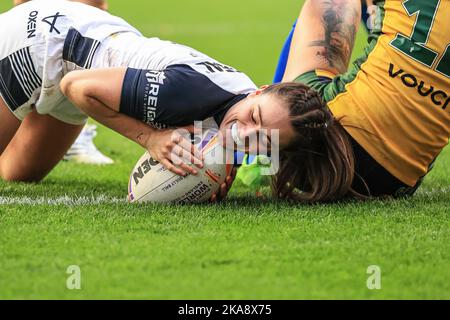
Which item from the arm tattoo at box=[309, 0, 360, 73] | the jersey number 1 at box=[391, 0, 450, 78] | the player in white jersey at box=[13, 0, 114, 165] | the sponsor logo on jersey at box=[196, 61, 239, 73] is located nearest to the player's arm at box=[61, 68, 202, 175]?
the sponsor logo on jersey at box=[196, 61, 239, 73]

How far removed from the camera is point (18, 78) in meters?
5.63

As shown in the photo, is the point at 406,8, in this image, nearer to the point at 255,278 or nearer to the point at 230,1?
the point at 255,278

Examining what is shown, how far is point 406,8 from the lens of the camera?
212 inches

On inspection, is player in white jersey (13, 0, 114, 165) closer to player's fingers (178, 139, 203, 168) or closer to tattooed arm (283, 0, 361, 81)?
tattooed arm (283, 0, 361, 81)

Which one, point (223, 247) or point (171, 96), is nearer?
point (223, 247)

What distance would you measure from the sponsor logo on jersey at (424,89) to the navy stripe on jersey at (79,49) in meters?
1.76

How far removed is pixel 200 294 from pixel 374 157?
1.90 metres

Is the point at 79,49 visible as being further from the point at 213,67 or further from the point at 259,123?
the point at 259,123

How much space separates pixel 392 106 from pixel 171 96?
1238 mm

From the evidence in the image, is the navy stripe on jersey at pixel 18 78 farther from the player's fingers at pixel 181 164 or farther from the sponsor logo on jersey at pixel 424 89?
the sponsor logo on jersey at pixel 424 89

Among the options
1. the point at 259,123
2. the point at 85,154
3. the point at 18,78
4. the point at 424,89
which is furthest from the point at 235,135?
the point at 85,154

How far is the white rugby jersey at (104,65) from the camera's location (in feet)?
16.5

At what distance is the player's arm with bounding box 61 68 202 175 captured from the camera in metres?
5.05
